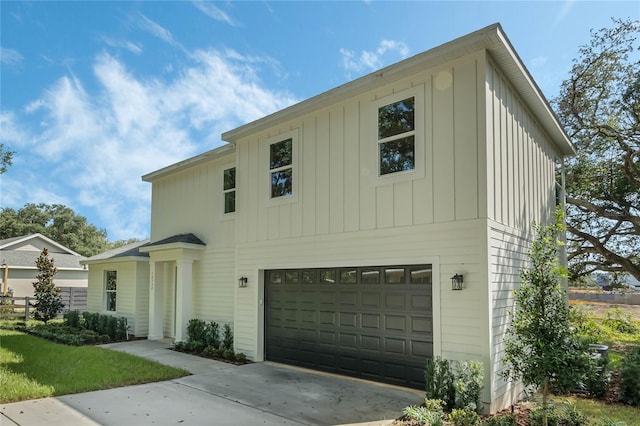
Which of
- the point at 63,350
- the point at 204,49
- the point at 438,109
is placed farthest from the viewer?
the point at 204,49

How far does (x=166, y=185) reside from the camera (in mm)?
14398

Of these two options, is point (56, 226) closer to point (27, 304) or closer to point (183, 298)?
point (27, 304)

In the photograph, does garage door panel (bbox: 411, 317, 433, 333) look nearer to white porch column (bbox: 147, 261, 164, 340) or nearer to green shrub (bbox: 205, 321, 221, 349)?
green shrub (bbox: 205, 321, 221, 349)

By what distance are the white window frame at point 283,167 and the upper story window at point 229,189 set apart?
6.86 ft

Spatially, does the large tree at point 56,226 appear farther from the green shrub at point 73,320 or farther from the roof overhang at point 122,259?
the roof overhang at point 122,259

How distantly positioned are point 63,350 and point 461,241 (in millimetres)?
9840

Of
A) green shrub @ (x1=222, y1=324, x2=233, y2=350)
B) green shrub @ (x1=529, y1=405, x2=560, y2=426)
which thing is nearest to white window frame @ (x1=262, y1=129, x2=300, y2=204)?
green shrub @ (x1=222, y1=324, x2=233, y2=350)

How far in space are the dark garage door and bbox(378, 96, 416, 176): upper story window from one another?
5.92 feet

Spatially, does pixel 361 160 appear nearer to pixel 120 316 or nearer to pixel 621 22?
pixel 120 316

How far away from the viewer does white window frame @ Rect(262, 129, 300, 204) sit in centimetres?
922

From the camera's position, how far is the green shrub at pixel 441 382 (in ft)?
19.4

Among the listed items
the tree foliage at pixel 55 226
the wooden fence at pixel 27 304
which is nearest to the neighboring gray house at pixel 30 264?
the wooden fence at pixel 27 304

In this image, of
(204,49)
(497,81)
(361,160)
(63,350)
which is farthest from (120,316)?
(497,81)

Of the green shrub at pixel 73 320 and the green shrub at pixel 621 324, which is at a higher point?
the green shrub at pixel 73 320
